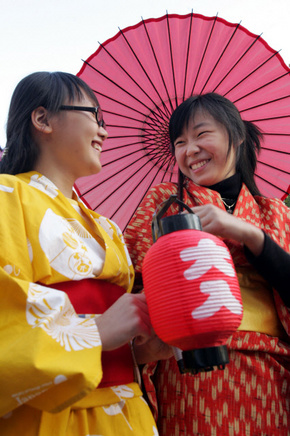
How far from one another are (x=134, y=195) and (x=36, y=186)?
1114mm

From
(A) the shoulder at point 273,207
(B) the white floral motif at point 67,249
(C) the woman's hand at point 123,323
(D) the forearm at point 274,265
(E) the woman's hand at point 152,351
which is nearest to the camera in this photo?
(C) the woman's hand at point 123,323

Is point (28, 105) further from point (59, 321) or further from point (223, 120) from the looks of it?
point (59, 321)

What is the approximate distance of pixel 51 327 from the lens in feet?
3.54

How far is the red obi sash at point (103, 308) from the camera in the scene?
1.33 m

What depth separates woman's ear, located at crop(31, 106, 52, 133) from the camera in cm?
181

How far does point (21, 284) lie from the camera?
1131 millimetres

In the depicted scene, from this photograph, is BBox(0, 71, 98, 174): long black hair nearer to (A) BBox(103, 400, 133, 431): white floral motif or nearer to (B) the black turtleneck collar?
(B) the black turtleneck collar

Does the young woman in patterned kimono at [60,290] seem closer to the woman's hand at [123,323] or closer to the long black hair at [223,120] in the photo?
the woman's hand at [123,323]

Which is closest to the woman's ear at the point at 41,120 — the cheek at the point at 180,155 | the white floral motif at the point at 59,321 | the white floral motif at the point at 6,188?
the white floral motif at the point at 6,188

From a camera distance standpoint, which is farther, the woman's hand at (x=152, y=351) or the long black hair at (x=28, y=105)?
the long black hair at (x=28, y=105)

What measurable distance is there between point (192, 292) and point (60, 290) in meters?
0.54

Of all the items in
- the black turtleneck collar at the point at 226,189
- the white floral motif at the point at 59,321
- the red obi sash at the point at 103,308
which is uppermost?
the black turtleneck collar at the point at 226,189

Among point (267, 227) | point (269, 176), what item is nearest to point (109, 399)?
point (267, 227)

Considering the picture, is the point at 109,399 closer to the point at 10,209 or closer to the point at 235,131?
the point at 10,209
